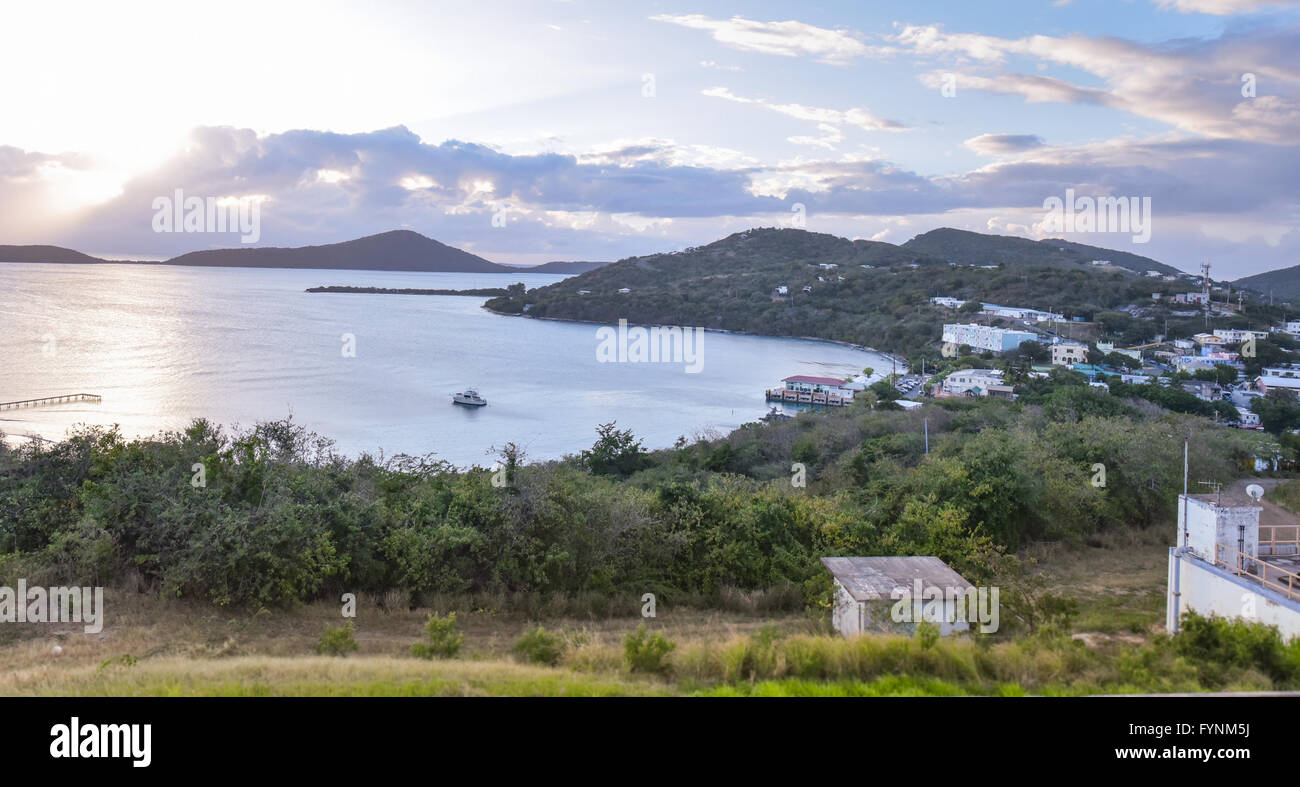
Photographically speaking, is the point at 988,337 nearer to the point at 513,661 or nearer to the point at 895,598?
the point at 895,598

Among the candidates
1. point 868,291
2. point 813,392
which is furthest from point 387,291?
point 813,392

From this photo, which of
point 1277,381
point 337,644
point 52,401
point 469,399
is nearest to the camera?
point 337,644

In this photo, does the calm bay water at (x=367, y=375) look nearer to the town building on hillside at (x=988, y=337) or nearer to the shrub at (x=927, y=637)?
the town building on hillside at (x=988, y=337)

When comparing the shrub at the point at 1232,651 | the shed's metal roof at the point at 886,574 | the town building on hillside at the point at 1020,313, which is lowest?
the shed's metal roof at the point at 886,574

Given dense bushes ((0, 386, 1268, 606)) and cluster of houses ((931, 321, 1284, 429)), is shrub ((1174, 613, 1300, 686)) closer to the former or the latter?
dense bushes ((0, 386, 1268, 606))

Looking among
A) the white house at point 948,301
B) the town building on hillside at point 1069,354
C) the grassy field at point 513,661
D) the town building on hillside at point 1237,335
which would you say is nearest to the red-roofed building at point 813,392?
the town building on hillside at point 1069,354

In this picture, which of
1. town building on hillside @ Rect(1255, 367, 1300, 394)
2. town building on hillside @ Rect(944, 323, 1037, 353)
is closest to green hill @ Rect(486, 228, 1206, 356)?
town building on hillside @ Rect(944, 323, 1037, 353)
